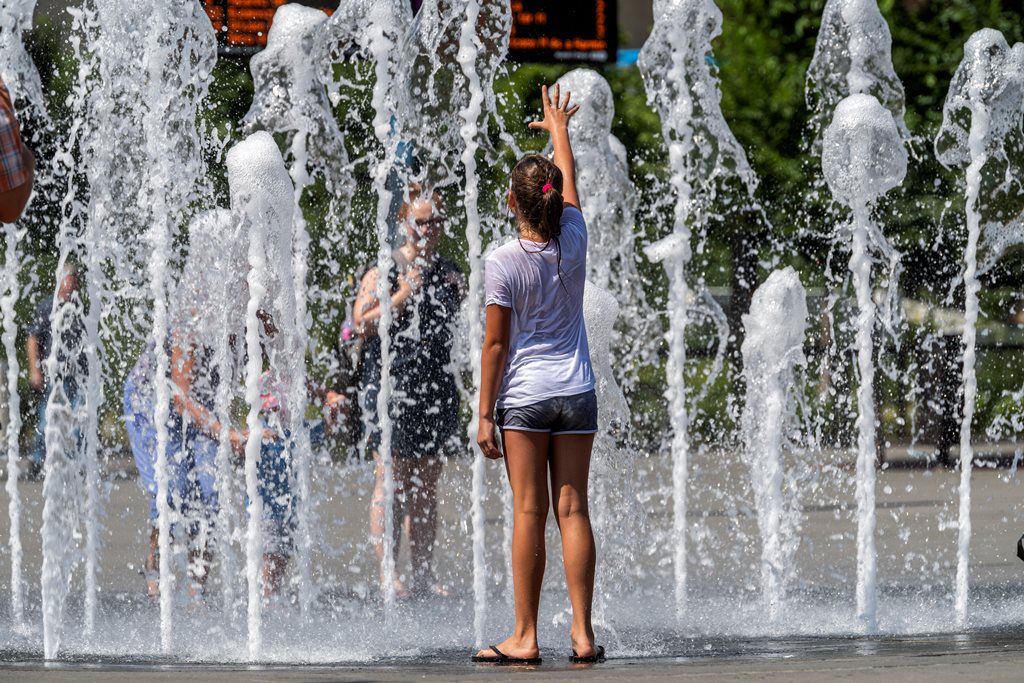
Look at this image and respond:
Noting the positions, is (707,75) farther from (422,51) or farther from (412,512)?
(412,512)

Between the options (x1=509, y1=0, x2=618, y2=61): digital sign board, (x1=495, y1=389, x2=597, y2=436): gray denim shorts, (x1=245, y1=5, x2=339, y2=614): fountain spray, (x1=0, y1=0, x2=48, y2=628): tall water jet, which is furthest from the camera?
(x1=509, y1=0, x2=618, y2=61): digital sign board

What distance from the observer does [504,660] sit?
4.60 m

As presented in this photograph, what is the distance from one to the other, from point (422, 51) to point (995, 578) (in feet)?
11.3

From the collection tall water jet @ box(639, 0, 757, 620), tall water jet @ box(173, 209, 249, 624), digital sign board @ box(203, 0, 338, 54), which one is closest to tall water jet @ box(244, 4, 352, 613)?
tall water jet @ box(173, 209, 249, 624)

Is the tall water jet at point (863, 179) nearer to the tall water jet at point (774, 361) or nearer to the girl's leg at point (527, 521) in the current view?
the tall water jet at point (774, 361)

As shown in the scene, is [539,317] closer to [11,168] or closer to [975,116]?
[11,168]

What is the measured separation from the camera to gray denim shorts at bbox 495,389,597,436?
178 inches

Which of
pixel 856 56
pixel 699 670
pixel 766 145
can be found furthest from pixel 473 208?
pixel 766 145

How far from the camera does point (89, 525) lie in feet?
22.5

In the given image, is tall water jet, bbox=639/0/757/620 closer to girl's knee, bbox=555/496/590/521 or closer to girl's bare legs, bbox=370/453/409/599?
girl's bare legs, bbox=370/453/409/599

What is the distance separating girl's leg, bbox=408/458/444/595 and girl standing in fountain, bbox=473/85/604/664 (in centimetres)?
190

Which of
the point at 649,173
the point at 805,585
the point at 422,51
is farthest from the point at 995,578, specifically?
the point at 649,173

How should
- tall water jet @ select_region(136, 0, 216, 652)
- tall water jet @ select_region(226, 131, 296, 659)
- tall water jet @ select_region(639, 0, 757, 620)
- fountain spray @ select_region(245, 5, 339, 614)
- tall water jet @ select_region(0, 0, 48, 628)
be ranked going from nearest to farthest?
tall water jet @ select_region(226, 131, 296, 659), tall water jet @ select_region(136, 0, 216, 652), fountain spray @ select_region(245, 5, 339, 614), tall water jet @ select_region(0, 0, 48, 628), tall water jet @ select_region(639, 0, 757, 620)

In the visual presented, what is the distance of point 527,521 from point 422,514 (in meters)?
2.02
